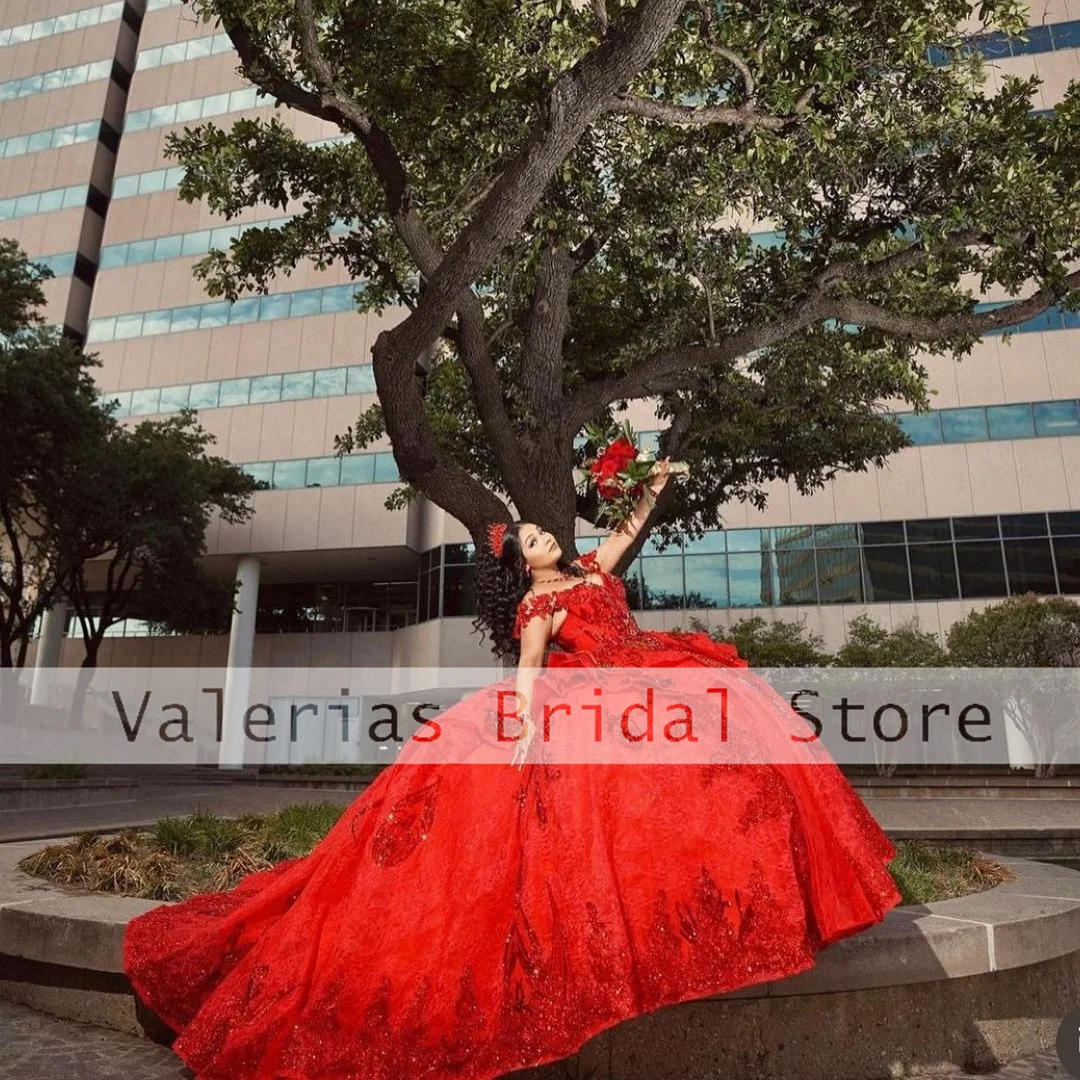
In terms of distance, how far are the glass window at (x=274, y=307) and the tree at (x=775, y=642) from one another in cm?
1775

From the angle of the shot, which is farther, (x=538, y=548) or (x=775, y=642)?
(x=775, y=642)

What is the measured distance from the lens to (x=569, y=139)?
197 inches

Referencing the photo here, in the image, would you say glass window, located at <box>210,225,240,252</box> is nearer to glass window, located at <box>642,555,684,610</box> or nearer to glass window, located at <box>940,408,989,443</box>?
glass window, located at <box>642,555,684,610</box>

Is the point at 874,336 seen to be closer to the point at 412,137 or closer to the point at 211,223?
the point at 412,137

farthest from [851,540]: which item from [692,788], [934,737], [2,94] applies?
[2,94]

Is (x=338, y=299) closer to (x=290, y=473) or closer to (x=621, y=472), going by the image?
(x=290, y=473)

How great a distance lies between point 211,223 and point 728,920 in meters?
34.9

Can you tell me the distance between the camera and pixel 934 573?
961 inches

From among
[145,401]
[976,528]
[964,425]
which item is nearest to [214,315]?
[145,401]

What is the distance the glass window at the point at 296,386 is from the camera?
29500 millimetres

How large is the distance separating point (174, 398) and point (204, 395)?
3.87 ft

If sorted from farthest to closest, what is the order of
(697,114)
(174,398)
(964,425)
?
(174,398) → (964,425) → (697,114)

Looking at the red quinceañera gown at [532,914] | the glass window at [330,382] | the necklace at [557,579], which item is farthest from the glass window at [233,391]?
the red quinceañera gown at [532,914]

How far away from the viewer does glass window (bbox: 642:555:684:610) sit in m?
26.2
